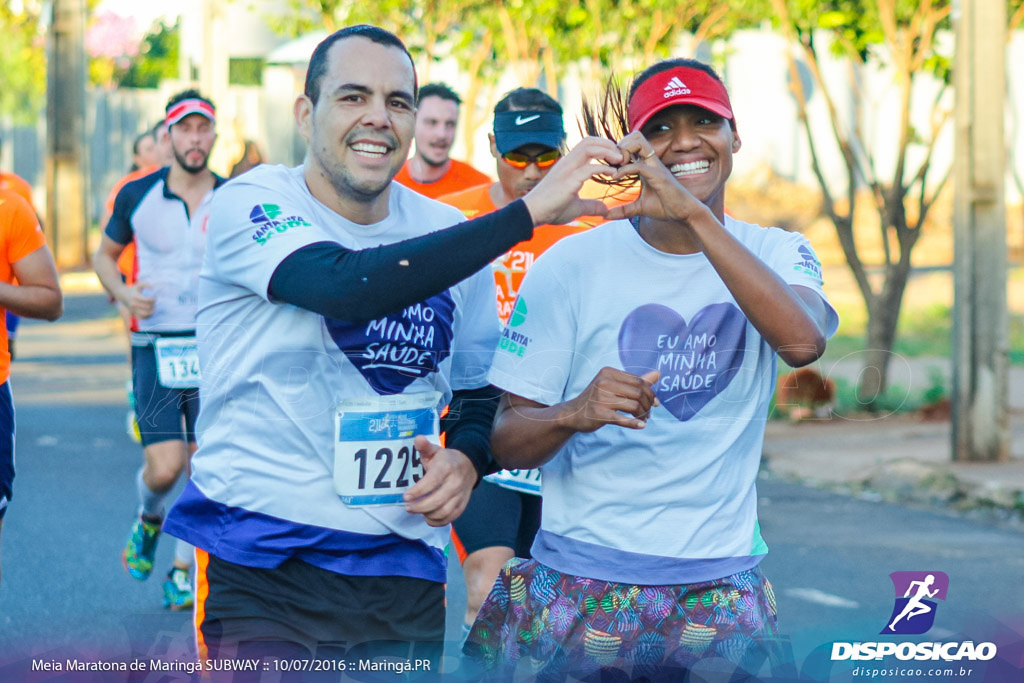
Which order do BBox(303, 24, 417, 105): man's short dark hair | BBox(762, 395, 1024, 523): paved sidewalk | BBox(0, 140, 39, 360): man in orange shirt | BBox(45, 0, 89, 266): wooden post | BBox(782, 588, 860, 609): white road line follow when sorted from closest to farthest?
BBox(303, 24, 417, 105): man's short dark hair
BBox(0, 140, 39, 360): man in orange shirt
BBox(782, 588, 860, 609): white road line
BBox(762, 395, 1024, 523): paved sidewalk
BBox(45, 0, 89, 266): wooden post

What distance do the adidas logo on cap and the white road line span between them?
3805mm

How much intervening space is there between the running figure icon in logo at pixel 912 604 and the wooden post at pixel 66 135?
27.7m

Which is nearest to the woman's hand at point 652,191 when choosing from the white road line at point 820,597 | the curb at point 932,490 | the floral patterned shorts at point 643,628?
the floral patterned shorts at point 643,628

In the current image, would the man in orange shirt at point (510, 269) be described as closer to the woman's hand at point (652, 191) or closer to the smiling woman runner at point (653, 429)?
the smiling woman runner at point (653, 429)

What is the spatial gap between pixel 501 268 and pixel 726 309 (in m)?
2.22

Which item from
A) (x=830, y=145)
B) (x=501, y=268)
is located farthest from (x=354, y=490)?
(x=830, y=145)

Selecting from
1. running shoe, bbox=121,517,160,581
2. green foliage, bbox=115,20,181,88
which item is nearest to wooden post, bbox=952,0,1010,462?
running shoe, bbox=121,517,160,581

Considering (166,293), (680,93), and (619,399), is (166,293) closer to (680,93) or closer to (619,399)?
(680,93)

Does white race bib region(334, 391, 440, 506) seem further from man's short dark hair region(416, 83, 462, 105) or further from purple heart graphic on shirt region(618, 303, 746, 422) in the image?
man's short dark hair region(416, 83, 462, 105)

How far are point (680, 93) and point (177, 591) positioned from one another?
13.7 ft

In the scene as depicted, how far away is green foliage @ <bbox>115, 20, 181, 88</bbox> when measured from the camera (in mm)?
62938

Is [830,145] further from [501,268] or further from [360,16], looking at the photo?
[501,268]

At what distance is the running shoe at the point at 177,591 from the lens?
6559 mm

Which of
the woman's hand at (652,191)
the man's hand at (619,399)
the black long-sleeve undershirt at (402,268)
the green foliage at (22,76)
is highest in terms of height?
the green foliage at (22,76)
